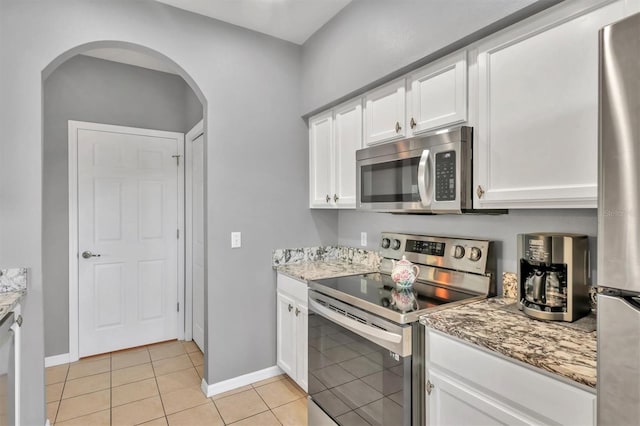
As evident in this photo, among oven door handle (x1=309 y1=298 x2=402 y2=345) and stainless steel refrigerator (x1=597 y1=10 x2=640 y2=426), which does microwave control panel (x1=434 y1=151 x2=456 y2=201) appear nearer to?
oven door handle (x1=309 y1=298 x2=402 y2=345)

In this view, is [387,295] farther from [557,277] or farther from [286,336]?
[286,336]

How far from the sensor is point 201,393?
2494 millimetres

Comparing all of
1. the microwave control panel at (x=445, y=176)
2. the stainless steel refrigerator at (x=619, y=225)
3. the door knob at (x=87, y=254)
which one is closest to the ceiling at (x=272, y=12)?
the microwave control panel at (x=445, y=176)

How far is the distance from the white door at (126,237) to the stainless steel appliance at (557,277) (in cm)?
315

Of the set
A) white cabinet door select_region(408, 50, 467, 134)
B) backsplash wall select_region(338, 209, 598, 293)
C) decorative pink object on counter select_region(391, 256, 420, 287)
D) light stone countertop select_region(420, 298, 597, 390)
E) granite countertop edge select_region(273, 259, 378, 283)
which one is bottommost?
light stone countertop select_region(420, 298, 597, 390)

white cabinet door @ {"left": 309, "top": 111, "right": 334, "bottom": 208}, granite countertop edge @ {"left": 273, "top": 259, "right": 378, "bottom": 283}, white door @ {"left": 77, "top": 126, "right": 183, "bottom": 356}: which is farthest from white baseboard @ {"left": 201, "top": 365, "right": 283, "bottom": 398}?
white cabinet door @ {"left": 309, "top": 111, "right": 334, "bottom": 208}

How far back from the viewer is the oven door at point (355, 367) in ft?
4.90

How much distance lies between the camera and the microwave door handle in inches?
66.9

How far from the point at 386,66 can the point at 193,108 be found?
2.19 metres

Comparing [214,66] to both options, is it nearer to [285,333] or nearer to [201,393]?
[285,333]

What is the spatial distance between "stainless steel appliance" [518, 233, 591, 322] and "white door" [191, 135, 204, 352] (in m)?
2.63

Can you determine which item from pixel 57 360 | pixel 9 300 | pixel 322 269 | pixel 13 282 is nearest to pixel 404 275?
pixel 322 269

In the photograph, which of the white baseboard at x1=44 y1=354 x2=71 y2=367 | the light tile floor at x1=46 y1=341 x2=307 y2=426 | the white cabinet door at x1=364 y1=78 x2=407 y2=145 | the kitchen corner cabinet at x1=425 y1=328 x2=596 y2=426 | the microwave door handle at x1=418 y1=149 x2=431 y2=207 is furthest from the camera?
the white baseboard at x1=44 y1=354 x2=71 y2=367

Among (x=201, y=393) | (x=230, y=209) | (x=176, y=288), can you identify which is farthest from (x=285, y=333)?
(x=176, y=288)
